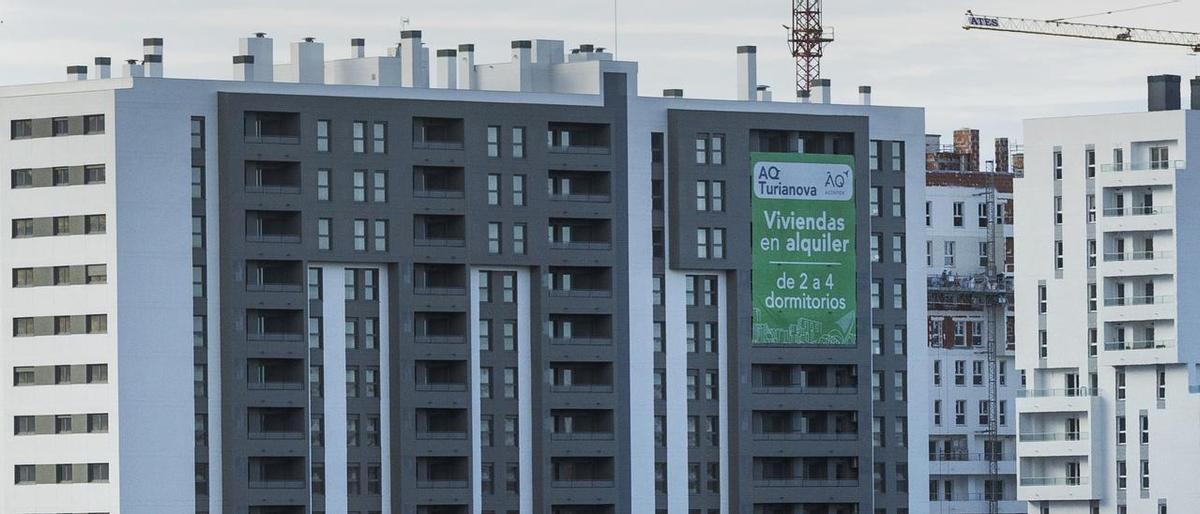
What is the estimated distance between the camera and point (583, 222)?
181 metres

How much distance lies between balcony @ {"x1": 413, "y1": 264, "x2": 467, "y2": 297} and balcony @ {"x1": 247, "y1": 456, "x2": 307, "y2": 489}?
11.4 m

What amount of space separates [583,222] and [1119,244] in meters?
35.8

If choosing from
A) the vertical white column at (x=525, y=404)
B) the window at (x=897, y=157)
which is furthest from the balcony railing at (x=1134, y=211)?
the vertical white column at (x=525, y=404)

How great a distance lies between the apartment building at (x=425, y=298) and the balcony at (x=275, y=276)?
0.15 metres

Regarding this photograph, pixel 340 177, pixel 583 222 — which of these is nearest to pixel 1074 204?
pixel 583 222

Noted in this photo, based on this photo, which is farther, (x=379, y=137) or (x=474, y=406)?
(x=474, y=406)

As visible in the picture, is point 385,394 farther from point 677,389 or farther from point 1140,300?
point 1140,300

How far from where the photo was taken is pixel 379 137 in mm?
175125

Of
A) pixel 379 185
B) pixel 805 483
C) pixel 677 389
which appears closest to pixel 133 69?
pixel 379 185

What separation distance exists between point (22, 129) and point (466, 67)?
25864 mm

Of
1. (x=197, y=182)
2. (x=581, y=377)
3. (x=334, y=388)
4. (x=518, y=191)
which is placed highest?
(x=197, y=182)

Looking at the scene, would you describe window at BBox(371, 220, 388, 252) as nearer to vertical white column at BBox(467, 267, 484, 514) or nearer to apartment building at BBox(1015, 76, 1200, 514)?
vertical white column at BBox(467, 267, 484, 514)

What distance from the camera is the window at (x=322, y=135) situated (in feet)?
569

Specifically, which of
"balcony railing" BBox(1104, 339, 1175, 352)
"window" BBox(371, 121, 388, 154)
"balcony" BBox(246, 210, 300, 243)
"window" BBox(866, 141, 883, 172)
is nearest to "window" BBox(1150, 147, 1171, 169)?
"balcony railing" BBox(1104, 339, 1175, 352)
